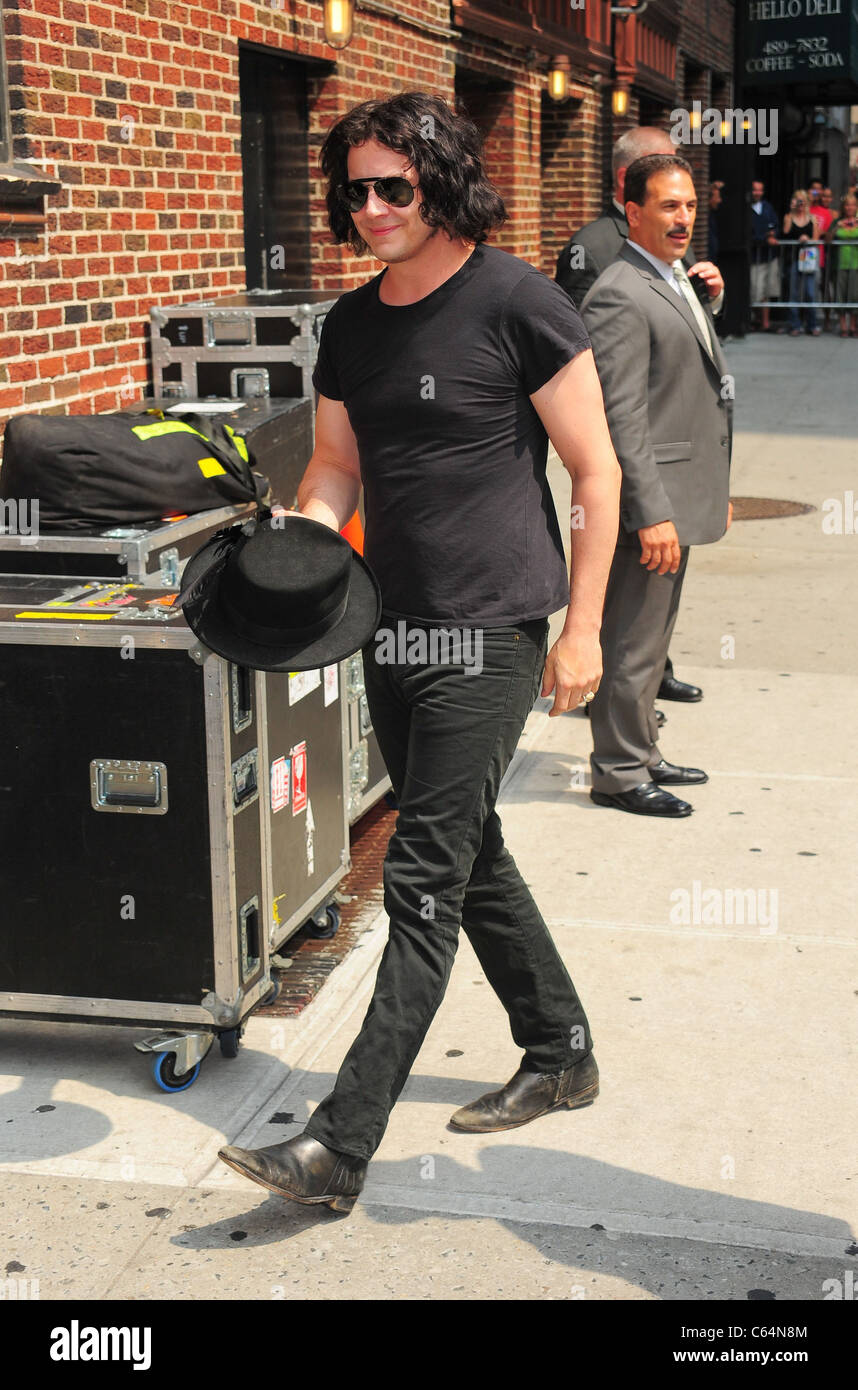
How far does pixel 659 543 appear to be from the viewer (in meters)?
5.16

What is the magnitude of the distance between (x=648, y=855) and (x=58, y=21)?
3.46m

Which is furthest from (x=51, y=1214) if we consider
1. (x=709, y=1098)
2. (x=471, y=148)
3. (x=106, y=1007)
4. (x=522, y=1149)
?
(x=471, y=148)

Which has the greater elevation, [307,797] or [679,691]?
[307,797]

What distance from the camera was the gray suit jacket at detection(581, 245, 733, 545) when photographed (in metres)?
5.16

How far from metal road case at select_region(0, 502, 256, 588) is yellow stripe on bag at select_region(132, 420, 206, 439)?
27cm

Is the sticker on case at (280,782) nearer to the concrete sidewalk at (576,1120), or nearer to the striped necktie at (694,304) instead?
the concrete sidewalk at (576,1120)

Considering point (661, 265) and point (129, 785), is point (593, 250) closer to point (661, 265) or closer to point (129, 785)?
point (661, 265)

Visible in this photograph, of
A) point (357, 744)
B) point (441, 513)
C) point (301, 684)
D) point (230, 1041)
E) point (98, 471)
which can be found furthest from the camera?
point (357, 744)

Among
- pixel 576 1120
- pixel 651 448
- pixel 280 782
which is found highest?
pixel 651 448

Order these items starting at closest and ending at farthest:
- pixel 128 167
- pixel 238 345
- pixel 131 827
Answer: pixel 131 827, pixel 238 345, pixel 128 167

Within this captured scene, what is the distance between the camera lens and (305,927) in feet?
15.0

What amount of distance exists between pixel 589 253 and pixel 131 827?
3.84 meters

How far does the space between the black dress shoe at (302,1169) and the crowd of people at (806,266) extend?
21.6 metres

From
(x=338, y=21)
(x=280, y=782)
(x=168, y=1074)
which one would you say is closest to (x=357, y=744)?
(x=280, y=782)
